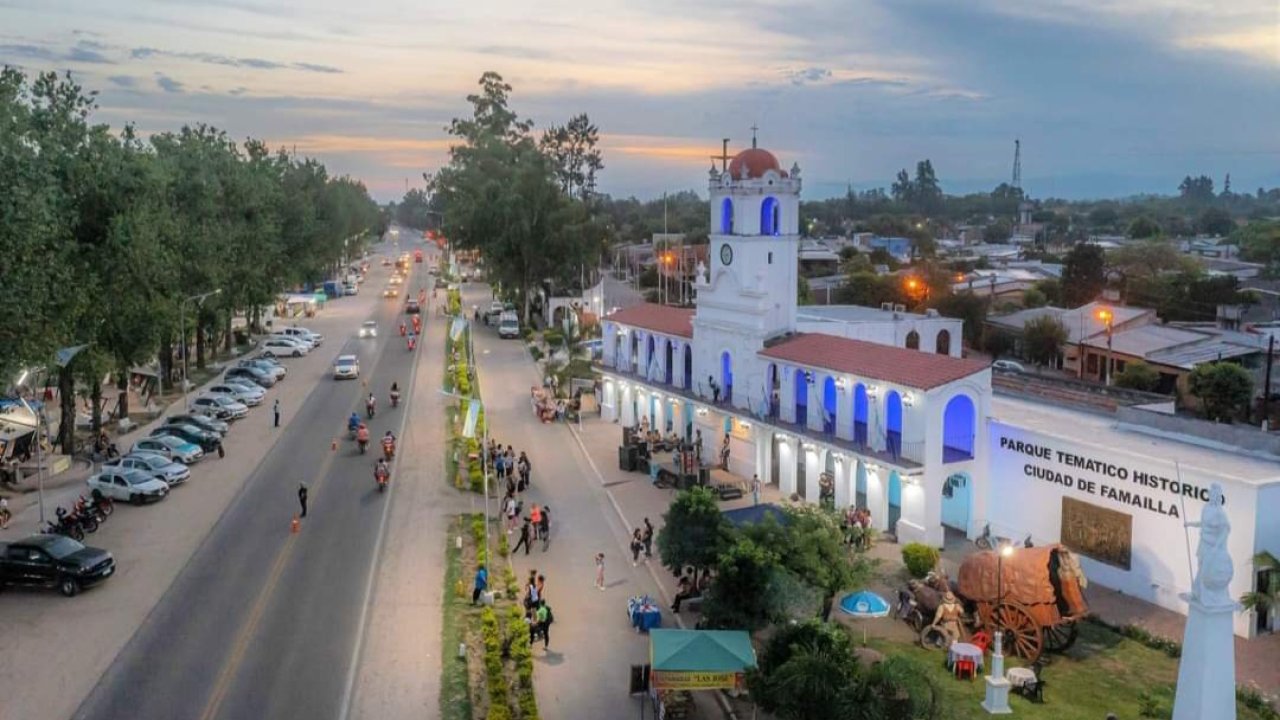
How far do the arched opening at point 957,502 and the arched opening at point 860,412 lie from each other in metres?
2.94

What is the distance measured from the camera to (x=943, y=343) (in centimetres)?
4525

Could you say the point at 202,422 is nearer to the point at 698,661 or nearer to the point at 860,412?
the point at 860,412

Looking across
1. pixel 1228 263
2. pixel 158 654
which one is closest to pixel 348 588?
pixel 158 654

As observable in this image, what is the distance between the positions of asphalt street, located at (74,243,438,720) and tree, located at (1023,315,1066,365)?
42.8 meters

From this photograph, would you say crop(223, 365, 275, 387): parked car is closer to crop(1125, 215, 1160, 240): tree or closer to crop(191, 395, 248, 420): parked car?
crop(191, 395, 248, 420): parked car

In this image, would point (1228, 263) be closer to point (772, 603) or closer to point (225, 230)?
point (225, 230)

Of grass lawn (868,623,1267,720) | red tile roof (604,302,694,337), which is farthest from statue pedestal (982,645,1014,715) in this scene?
red tile roof (604,302,694,337)

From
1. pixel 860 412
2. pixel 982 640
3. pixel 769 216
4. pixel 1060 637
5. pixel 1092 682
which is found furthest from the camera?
pixel 769 216

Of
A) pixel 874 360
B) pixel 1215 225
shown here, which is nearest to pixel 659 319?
pixel 874 360

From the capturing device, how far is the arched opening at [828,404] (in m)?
33.9

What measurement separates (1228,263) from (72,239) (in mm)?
104723

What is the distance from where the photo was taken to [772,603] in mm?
20875

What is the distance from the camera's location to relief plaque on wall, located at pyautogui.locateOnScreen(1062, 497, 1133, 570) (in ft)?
85.1

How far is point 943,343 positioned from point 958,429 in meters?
14.9
